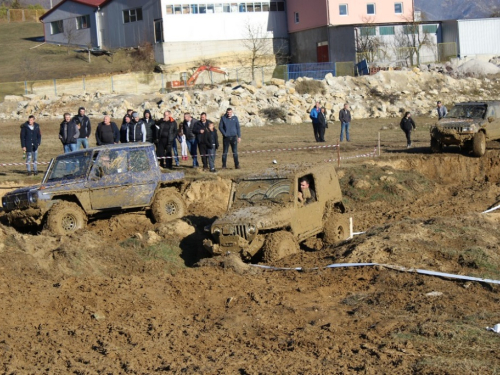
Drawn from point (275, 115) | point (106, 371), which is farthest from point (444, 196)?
point (275, 115)

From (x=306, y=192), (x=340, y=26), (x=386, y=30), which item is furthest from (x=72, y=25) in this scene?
(x=306, y=192)

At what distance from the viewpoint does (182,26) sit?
5769 centimetres

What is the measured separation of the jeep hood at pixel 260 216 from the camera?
1263cm

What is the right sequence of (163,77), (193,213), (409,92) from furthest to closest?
(163,77)
(409,92)
(193,213)

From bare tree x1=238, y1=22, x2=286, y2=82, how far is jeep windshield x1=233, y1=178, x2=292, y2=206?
4634 cm

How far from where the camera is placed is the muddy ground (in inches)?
332

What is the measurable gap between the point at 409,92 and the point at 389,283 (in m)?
35.4

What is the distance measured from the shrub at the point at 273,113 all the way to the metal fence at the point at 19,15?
195ft

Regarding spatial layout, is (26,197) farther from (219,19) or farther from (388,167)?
(219,19)

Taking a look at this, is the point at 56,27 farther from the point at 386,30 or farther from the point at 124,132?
the point at 124,132

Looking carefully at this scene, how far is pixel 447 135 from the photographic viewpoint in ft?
80.6

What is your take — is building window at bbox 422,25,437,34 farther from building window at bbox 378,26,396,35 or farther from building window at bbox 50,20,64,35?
building window at bbox 50,20,64,35

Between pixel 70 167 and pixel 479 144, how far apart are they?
14439 mm

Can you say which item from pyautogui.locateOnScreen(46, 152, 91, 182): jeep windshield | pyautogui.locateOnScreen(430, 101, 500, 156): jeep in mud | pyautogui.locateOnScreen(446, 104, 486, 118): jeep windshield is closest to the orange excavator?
pyautogui.locateOnScreen(446, 104, 486, 118): jeep windshield
